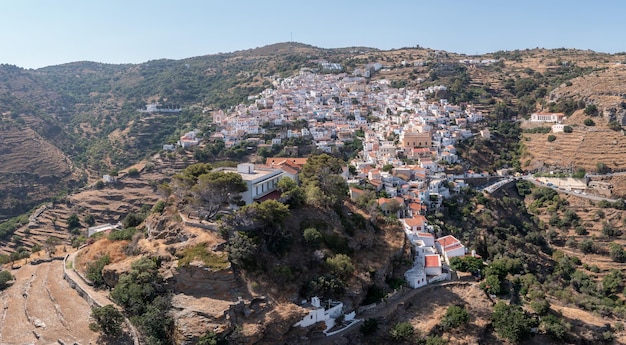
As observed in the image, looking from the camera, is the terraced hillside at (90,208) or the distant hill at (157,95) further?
the distant hill at (157,95)

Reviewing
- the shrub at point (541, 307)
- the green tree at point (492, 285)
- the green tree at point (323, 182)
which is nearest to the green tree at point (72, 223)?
the green tree at point (323, 182)

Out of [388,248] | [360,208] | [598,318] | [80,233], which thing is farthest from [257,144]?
[598,318]

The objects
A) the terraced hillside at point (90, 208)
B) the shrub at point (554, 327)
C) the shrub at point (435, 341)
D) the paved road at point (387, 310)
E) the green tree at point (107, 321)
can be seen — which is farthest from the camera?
the terraced hillside at point (90, 208)

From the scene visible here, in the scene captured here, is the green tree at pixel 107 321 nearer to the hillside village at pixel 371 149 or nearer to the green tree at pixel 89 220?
the hillside village at pixel 371 149

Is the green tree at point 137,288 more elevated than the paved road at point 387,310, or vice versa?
the green tree at point 137,288

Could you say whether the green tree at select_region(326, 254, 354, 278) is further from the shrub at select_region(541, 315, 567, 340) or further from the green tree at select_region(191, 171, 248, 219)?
the shrub at select_region(541, 315, 567, 340)

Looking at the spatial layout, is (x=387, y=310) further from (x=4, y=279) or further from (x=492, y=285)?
(x=4, y=279)
